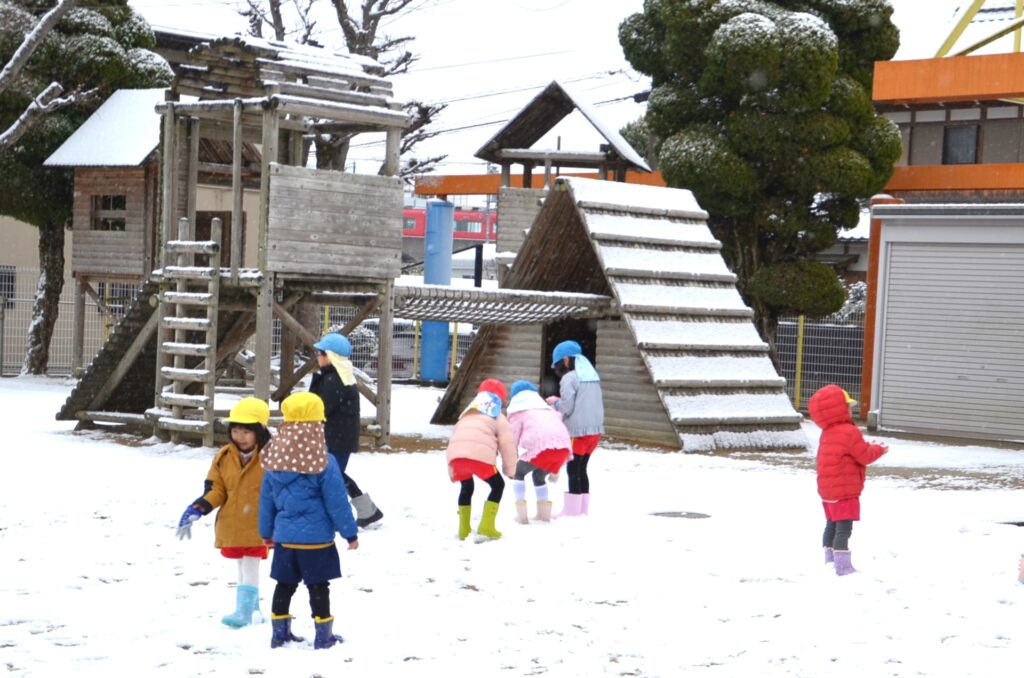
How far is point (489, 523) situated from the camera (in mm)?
10188

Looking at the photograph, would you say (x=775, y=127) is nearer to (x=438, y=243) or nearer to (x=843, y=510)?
(x=438, y=243)

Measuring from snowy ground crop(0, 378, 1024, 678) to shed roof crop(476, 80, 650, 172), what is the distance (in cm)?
1314

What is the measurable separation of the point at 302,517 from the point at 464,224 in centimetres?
12418

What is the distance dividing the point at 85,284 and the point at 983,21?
22412 mm

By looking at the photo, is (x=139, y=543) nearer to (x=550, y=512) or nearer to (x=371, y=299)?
(x=550, y=512)

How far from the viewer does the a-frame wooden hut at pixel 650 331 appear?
17.9 metres

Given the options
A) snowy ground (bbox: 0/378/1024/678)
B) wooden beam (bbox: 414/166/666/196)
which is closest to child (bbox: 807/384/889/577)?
snowy ground (bbox: 0/378/1024/678)

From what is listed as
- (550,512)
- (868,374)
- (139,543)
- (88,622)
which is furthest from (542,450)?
(868,374)

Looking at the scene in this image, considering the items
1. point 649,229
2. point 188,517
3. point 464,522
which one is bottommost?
point 464,522

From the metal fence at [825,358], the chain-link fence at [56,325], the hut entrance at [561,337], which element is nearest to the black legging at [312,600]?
the hut entrance at [561,337]

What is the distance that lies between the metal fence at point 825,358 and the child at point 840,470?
16.6 metres

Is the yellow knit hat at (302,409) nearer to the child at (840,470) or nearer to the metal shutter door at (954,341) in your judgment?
the child at (840,470)

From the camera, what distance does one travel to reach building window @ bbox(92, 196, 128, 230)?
85.1ft

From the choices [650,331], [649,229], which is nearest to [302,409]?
[650,331]
